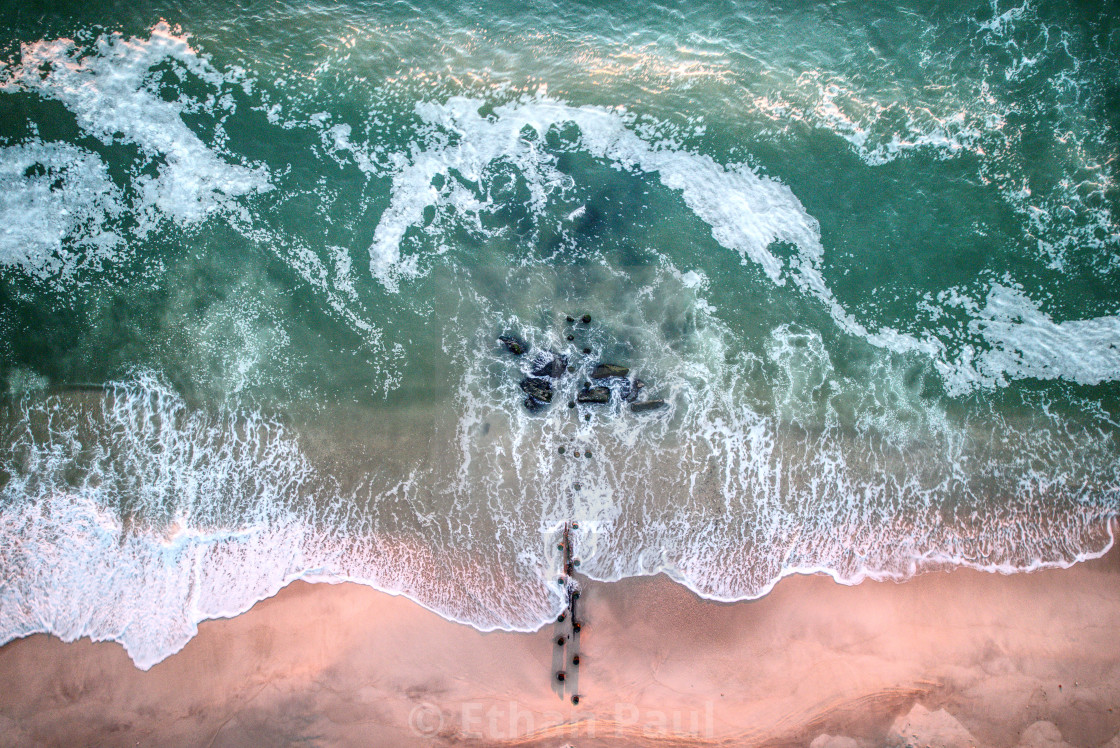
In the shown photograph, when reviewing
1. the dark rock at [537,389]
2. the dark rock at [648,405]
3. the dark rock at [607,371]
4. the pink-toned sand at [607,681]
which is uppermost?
the dark rock at [607,371]

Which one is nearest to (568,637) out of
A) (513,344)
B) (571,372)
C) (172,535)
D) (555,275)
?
(571,372)

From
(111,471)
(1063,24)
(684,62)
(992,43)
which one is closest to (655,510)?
(684,62)

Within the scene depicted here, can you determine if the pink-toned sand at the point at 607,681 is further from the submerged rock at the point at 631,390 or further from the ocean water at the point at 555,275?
the submerged rock at the point at 631,390

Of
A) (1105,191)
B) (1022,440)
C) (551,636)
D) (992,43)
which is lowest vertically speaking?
(551,636)

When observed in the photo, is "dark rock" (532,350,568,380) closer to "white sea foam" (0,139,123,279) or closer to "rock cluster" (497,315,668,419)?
"rock cluster" (497,315,668,419)

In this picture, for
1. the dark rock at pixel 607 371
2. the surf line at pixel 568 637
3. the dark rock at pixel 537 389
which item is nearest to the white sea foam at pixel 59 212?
the dark rock at pixel 537 389

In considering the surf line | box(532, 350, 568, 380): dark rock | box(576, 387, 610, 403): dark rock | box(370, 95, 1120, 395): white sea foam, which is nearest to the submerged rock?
box(576, 387, 610, 403): dark rock

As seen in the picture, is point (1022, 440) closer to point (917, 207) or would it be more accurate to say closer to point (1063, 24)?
point (917, 207)
